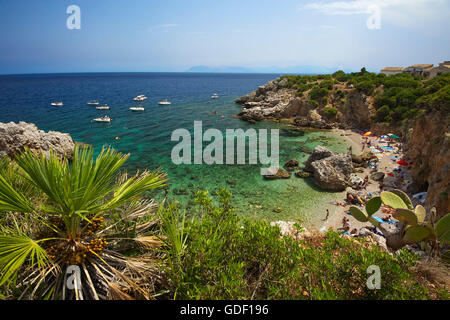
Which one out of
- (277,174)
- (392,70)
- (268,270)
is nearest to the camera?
A: (268,270)

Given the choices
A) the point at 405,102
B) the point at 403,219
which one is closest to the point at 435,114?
the point at 403,219

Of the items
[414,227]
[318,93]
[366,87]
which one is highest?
[366,87]

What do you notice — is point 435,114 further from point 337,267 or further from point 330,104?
point 330,104

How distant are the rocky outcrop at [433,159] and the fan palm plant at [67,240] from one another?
42.5 ft

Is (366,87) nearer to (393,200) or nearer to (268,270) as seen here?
(393,200)

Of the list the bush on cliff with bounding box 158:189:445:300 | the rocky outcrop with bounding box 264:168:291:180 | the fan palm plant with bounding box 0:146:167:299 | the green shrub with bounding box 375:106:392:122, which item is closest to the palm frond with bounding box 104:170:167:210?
the fan palm plant with bounding box 0:146:167:299

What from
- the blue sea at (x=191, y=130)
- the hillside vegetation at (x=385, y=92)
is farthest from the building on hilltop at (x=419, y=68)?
the blue sea at (x=191, y=130)

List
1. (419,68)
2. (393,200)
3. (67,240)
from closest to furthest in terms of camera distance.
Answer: (67,240), (393,200), (419,68)

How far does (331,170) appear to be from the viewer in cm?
1719

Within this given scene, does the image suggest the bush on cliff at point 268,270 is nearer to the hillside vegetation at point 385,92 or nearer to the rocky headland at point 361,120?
the rocky headland at point 361,120

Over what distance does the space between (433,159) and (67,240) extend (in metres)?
17.7

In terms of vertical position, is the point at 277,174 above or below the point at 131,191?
below

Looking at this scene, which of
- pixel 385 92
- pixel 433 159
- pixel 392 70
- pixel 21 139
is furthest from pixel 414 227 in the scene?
pixel 392 70

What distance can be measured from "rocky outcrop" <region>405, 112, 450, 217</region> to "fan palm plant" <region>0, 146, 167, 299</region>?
42.5 ft
